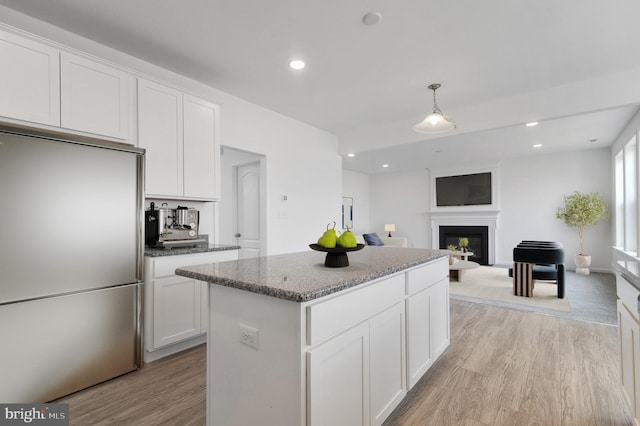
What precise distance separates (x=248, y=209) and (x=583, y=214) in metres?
6.50

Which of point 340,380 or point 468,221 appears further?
point 468,221

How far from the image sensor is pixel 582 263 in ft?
20.4

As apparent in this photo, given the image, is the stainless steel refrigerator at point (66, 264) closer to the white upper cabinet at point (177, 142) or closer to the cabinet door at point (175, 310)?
the cabinet door at point (175, 310)

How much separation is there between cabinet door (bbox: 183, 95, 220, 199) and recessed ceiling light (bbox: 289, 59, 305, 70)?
0.89 meters

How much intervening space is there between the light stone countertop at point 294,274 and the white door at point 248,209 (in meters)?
2.74

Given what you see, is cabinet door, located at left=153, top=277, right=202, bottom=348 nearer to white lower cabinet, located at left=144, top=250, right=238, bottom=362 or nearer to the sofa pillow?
white lower cabinet, located at left=144, top=250, right=238, bottom=362

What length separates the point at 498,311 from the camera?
3814 millimetres

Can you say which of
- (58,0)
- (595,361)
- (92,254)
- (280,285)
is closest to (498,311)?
(595,361)

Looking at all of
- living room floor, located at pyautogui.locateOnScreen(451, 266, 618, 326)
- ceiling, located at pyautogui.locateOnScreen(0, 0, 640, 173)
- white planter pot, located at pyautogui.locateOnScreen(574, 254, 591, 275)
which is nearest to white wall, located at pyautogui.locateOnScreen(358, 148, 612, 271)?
white planter pot, located at pyautogui.locateOnScreen(574, 254, 591, 275)

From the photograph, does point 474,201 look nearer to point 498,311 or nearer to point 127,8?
point 498,311

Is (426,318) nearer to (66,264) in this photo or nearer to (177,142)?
(66,264)

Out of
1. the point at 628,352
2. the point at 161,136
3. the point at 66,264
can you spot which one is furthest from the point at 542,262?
the point at 66,264

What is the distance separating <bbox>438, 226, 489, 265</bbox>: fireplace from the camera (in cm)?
767

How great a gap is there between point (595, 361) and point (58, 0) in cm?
480
